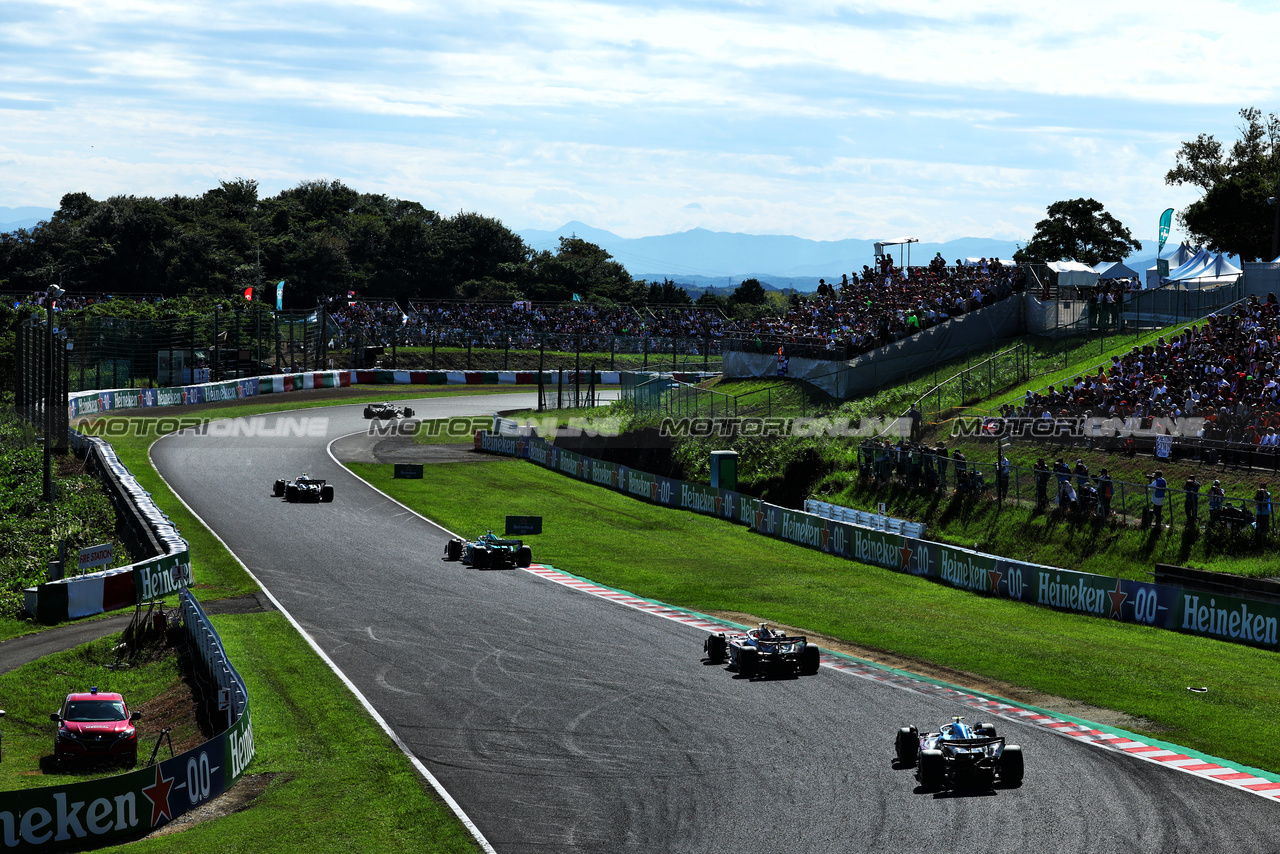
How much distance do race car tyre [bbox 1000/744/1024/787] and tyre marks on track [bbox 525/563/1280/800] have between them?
2656 millimetres

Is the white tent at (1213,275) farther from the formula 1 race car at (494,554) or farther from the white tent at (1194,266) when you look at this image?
the formula 1 race car at (494,554)

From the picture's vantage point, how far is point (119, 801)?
1527 centimetres

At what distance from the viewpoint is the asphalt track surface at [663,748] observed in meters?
14.9

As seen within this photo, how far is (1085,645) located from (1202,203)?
185ft

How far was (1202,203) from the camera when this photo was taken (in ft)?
239

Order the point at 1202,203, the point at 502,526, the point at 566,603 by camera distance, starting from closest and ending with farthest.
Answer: the point at 566,603
the point at 502,526
the point at 1202,203

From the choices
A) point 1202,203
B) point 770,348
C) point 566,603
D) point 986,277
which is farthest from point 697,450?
point 1202,203

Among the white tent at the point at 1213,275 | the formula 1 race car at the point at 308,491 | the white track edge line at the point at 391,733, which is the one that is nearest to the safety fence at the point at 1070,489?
the white tent at the point at 1213,275

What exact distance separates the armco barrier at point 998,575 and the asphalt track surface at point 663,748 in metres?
4.46

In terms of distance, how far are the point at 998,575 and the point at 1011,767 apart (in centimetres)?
1695

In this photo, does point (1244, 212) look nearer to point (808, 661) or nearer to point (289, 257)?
point (808, 661)

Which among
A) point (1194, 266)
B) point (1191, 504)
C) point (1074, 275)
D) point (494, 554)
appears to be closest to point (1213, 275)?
point (1194, 266)

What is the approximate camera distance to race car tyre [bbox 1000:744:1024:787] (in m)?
16.2

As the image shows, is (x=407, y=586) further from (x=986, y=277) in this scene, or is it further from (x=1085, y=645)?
(x=986, y=277)
